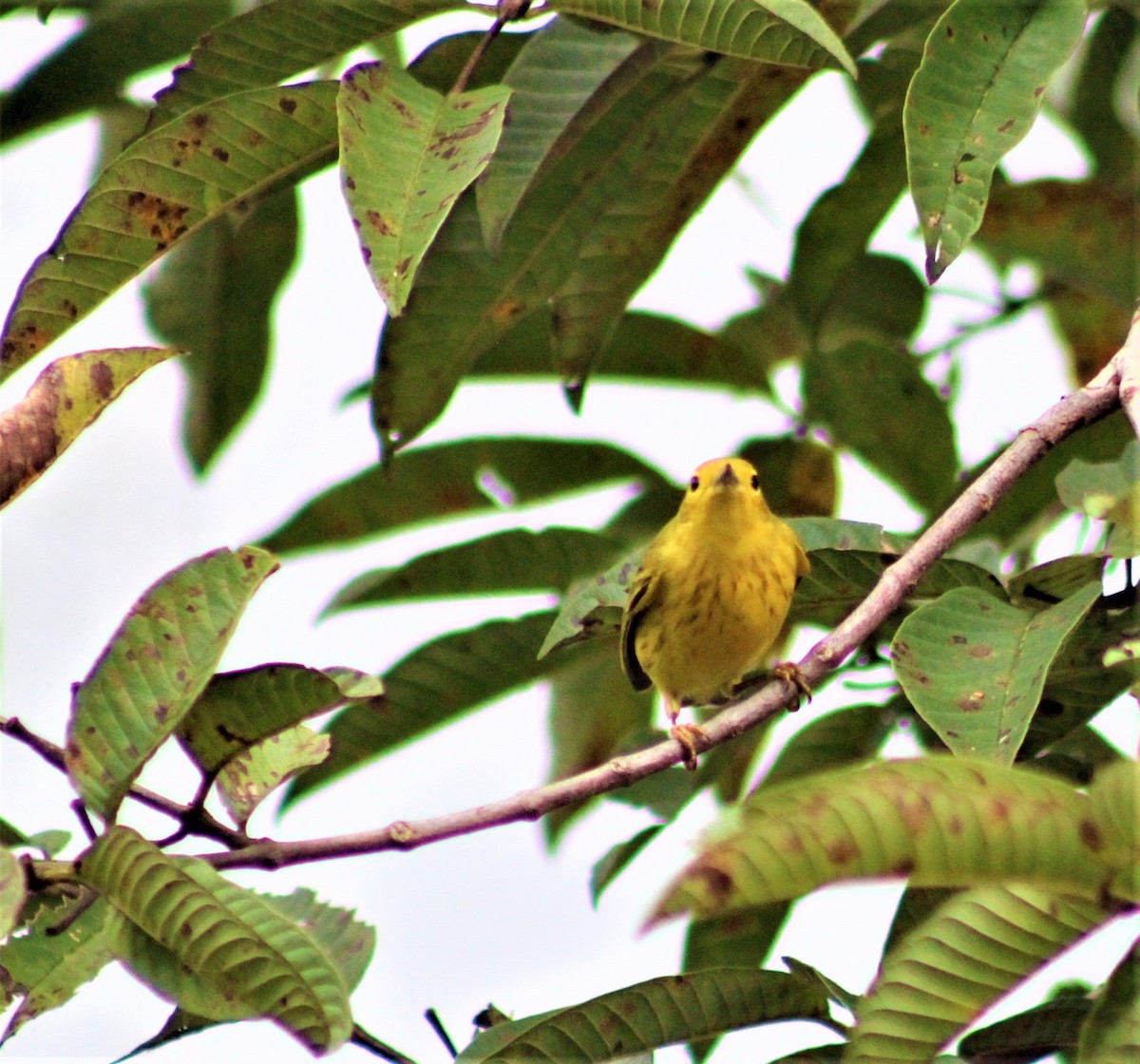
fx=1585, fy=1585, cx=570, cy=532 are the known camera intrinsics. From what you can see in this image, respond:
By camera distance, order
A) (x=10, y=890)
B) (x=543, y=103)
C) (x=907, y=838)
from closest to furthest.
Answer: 1. (x=907, y=838)
2. (x=10, y=890)
3. (x=543, y=103)

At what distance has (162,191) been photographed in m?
2.02

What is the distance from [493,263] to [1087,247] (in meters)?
1.17

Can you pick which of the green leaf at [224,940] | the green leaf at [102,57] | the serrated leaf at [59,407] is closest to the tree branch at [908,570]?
the green leaf at [224,940]

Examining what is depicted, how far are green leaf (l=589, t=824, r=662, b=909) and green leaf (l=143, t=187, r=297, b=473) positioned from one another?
129 cm

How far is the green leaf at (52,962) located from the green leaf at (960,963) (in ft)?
3.12

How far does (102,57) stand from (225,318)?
0.60 metres

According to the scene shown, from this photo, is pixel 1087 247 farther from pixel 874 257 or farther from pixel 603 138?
pixel 603 138

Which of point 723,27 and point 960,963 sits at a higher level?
point 723,27

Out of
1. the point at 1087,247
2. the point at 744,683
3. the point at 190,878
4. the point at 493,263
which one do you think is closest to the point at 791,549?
the point at 744,683

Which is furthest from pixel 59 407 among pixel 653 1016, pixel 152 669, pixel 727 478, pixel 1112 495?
pixel 727 478

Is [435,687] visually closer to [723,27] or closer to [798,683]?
[798,683]

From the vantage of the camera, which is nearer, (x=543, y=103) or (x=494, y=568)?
(x=543, y=103)

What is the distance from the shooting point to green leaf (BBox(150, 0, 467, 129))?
2223 mm

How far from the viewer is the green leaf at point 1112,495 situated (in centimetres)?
194
